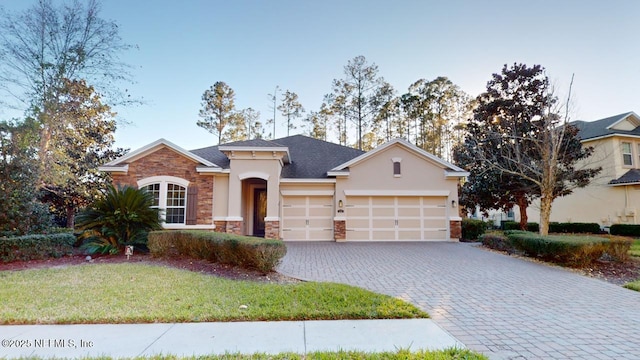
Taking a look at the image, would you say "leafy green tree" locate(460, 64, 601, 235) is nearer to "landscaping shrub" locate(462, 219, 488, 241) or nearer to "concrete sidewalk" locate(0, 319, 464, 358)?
"landscaping shrub" locate(462, 219, 488, 241)

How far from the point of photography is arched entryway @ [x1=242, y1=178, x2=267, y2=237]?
51.7 ft

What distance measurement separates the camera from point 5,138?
35.4ft

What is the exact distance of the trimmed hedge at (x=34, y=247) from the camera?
8.98 meters

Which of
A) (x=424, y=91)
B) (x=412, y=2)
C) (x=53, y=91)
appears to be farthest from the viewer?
(x=424, y=91)

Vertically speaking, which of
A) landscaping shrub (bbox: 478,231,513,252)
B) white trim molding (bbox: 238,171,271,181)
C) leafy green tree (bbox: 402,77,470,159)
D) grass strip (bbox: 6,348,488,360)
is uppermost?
leafy green tree (bbox: 402,77,470,159)

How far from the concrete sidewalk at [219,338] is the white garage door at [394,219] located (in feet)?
33.6

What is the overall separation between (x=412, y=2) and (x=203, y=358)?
12.9m

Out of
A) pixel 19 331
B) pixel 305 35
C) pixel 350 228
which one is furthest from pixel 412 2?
pixel 19 331

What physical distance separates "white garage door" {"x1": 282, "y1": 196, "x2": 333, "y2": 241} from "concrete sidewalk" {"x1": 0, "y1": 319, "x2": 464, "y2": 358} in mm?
10381

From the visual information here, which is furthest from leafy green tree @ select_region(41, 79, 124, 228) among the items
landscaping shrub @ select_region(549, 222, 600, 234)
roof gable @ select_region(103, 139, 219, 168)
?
landscaping shrub @ select_region(549, 222, 600, 234)

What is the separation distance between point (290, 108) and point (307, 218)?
695 inches

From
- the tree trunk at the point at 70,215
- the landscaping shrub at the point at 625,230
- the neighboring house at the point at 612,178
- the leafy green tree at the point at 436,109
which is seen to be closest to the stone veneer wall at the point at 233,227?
the tree trunk at the point at 70,215

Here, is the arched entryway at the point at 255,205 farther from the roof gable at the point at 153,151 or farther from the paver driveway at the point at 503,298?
the paver driveway at the point at 503,298

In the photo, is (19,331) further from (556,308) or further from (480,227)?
(480,227)
